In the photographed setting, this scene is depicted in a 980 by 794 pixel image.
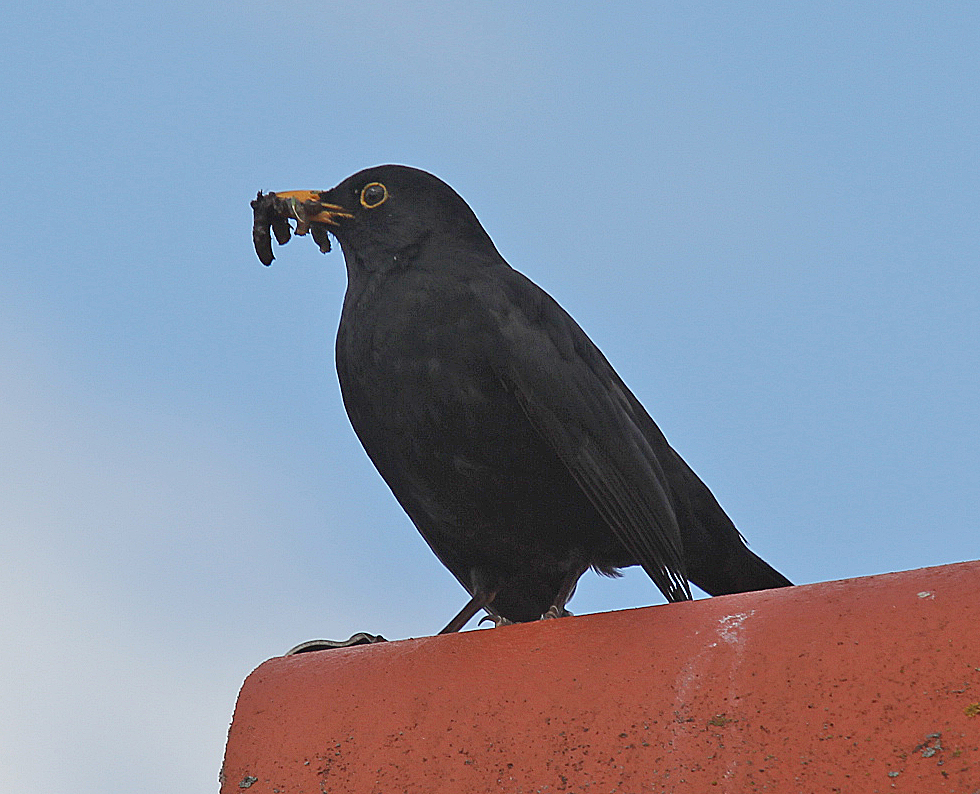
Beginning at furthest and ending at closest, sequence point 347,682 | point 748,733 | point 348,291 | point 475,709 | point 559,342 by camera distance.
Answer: point 348,291
point 559,342
point 347,682
point 475,709
point 748,733

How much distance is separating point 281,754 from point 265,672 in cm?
29

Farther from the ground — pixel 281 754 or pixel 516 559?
pixel 516 559

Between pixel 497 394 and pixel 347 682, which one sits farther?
pixel 497 394

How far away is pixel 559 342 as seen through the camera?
3457 mm

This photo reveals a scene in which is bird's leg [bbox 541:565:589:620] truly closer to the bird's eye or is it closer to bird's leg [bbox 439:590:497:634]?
bird's leg [bbox 439:590:497:634]

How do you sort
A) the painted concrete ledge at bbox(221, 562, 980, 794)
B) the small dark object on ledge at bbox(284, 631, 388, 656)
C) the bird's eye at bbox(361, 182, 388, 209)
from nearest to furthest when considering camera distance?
the painted concrete ledge at bbox(221, 562, 980, 794)
the small dark object on ledge at bbox(284, 631, 388, 656)
the bird's eye at bbox(361, 182, 388, 209)

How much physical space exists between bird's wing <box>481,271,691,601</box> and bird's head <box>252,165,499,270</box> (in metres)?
0.42

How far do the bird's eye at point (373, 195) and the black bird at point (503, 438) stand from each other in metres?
0.15

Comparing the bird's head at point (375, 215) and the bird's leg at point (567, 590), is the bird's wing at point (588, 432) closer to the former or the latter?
the bird's leg at point (567, 590)

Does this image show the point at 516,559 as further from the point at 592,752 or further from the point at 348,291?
the point at 592,752

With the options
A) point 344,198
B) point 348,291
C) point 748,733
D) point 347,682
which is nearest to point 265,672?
point 347,682

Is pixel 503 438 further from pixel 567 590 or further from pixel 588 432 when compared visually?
pixel 567 590

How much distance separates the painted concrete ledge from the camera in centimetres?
200

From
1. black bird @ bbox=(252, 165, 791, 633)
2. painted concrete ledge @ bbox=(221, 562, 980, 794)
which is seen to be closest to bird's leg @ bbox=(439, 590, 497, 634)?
black bird @ bbox=(252, 165, 791, 633)
